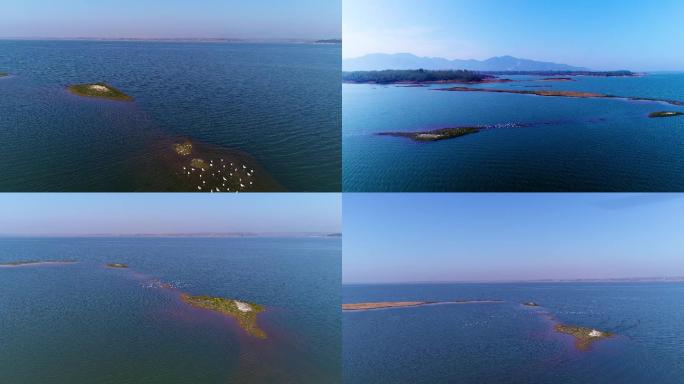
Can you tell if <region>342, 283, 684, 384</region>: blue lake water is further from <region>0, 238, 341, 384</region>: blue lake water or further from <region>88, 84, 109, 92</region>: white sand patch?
<region>88, 84, 109, 92</region>: white sand patch

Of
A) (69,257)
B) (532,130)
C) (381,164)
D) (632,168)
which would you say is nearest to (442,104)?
(532,130)

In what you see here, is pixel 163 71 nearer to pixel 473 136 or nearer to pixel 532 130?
Result: pixel 473 136

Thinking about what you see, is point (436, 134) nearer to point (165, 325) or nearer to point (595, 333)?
point (165, 325)

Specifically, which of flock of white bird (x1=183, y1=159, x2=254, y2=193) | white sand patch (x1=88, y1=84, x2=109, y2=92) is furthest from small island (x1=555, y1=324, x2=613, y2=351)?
white sand patch (x1=88, y1=84, x2=109, y2=92)

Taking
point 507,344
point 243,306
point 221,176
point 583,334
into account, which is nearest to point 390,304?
point 507,344

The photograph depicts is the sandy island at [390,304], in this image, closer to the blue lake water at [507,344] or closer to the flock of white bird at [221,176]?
the blue lake water at [507,344]
